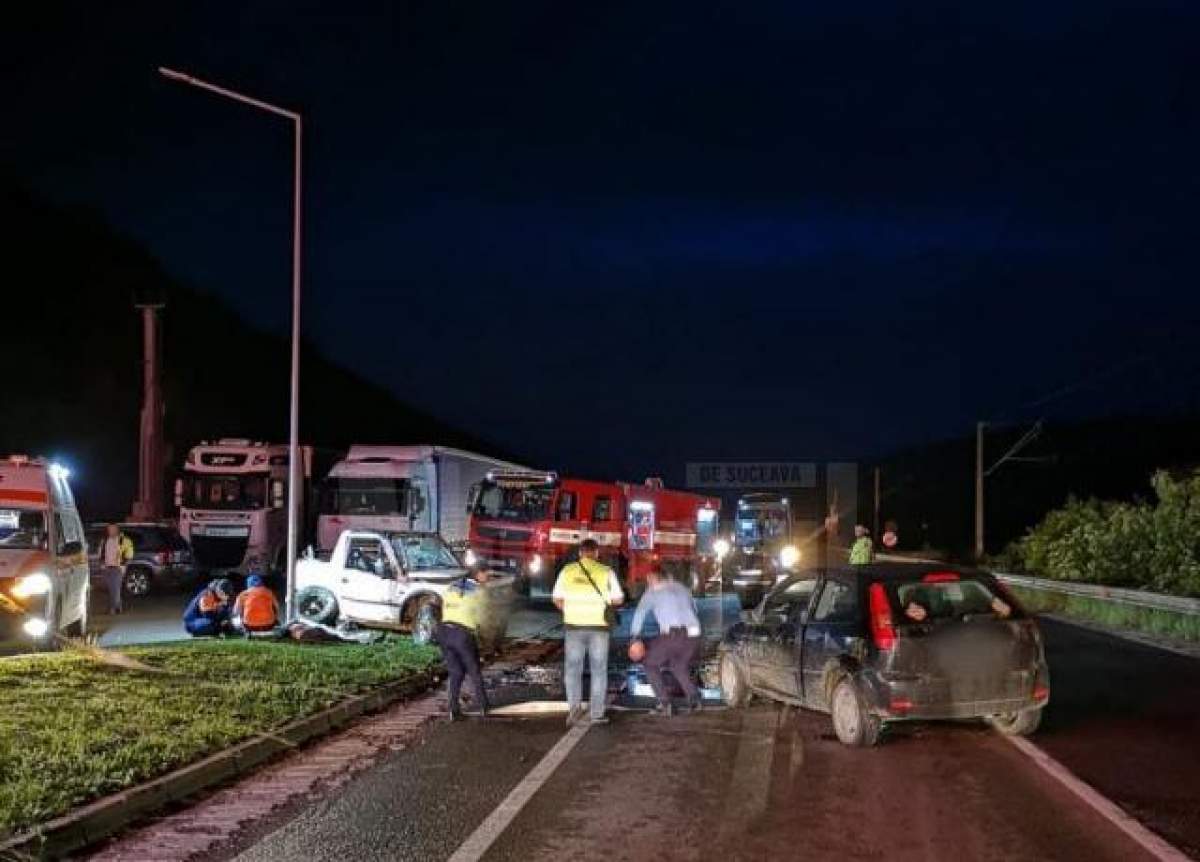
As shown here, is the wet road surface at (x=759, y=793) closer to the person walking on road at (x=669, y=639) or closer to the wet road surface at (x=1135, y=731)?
the wet road surface at (x=1135, y=731)

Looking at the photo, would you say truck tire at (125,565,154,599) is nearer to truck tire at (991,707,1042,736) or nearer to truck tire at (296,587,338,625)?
truck tire at (296,587,338,625)

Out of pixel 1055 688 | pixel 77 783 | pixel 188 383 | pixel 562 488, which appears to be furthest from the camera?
pixel 188 383

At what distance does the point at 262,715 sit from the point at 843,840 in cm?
586

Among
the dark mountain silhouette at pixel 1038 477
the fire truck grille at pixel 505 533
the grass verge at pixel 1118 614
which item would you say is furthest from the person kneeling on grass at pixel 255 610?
the dark mountain silhouette at pixel 1038 477

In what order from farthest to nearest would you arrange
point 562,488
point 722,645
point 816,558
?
point 816,558
point 562,488
point 722,645

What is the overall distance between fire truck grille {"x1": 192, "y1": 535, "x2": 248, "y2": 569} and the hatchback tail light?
23481mm

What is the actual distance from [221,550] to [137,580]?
2502 millimetres

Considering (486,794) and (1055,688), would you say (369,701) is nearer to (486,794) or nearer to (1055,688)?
(486,794)

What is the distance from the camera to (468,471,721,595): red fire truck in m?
30.1

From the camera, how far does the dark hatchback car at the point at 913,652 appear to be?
10859 millimetres

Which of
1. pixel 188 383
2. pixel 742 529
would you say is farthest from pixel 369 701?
pixel 188 383

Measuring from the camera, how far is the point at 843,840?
25.6ft

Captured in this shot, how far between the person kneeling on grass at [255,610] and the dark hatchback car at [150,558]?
11.7 metres

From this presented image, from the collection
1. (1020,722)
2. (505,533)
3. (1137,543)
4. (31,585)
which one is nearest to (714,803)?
(1020,722)
